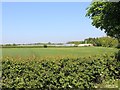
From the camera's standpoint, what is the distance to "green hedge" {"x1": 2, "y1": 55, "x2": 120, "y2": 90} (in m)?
11.5

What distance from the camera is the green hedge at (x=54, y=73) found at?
1152 centimetres

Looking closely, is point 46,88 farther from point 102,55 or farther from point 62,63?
point 102,55

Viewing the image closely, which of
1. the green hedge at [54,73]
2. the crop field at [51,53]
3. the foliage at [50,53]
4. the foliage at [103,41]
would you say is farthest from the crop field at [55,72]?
the foliage at [103,41]

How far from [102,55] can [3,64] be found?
5.09m

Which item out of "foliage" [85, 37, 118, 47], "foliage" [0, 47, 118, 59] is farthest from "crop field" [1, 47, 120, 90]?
"foliage" [85, 37, 118, 47]

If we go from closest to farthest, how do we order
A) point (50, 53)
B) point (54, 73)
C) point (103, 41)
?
point (54, 73) → point (50, 53) → point (103, 41)

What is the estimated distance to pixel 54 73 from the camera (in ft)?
39.4

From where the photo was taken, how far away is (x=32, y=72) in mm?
11664

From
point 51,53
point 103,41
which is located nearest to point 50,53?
point 51,53

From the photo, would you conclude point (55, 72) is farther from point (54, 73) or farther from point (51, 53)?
point (51, 53)

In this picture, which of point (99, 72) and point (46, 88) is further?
point (99, 72)

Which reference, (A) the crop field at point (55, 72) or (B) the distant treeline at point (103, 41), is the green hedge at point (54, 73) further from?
(B) the distant treeline at point (103, 41)

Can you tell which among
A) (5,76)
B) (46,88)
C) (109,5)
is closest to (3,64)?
(5,76)

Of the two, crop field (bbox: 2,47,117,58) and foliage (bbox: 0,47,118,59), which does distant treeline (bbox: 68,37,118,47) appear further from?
crop field (bbox: 2,47,117,58)
